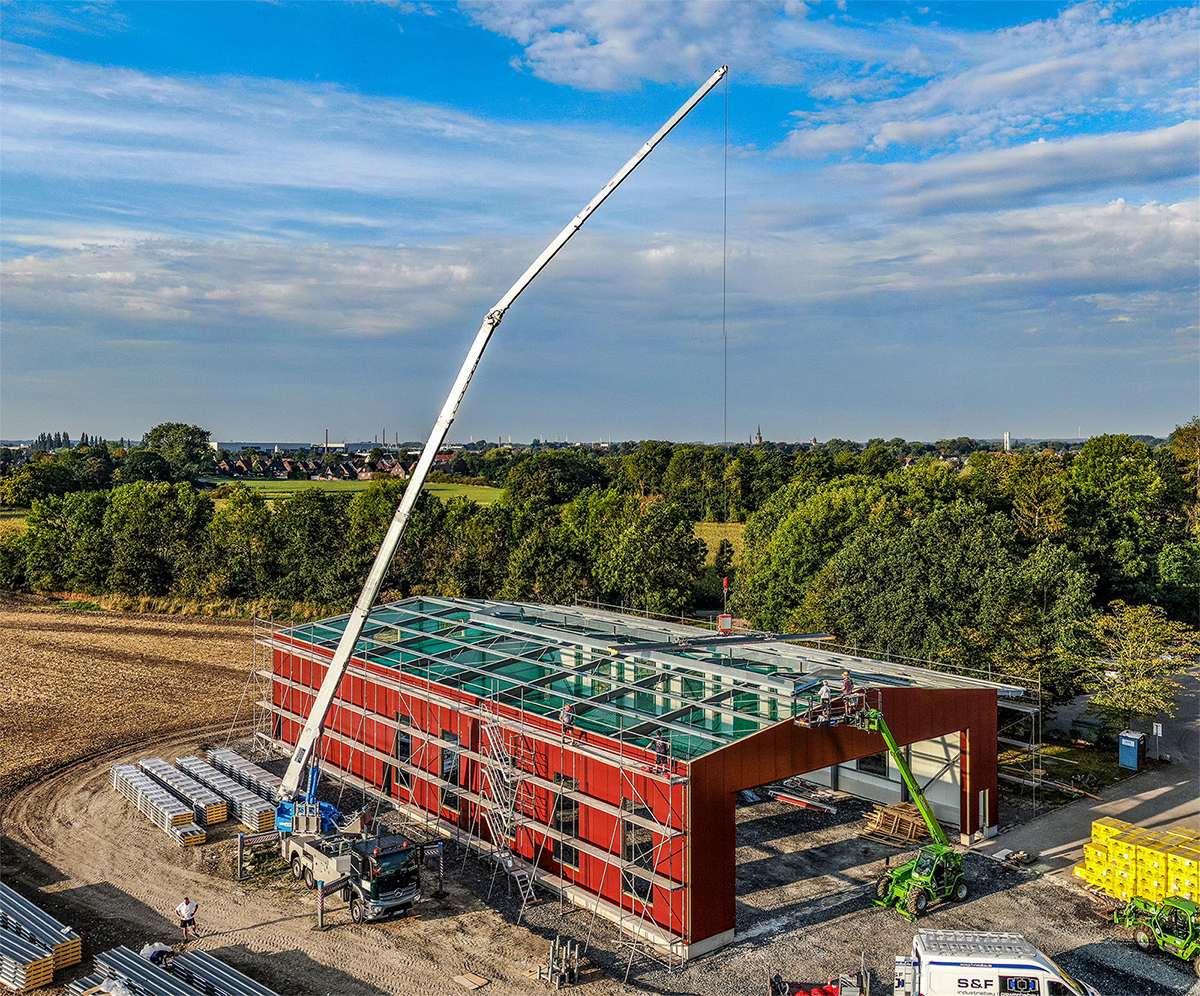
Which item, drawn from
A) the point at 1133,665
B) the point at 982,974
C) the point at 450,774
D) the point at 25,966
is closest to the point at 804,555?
the point at 1133,665

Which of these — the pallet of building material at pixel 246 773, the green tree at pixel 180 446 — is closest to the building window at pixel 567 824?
the pallet of building material at pixel 246 773

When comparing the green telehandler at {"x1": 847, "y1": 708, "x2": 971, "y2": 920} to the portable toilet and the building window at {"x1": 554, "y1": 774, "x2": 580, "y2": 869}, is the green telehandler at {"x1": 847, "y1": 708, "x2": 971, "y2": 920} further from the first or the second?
the portable toilet

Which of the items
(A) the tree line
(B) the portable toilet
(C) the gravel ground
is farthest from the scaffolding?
(A) the tree line

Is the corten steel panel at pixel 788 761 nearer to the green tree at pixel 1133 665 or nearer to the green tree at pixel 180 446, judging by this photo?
the green tree at pixel 1133 665

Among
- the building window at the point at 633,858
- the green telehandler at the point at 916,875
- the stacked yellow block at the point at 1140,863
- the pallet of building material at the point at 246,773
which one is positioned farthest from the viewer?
the pallet of building material at the point at 246,773

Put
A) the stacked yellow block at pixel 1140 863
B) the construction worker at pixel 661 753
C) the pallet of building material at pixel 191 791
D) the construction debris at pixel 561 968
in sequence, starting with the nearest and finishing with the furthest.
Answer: the construction debris at pixel 561 968 < the construction worker at pixel 661 753 < the stacked yellow block at pixel 1140 863 < the pallet of building material at pixel 191 791

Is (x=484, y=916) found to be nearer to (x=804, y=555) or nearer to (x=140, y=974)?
(x=140, y=974)
